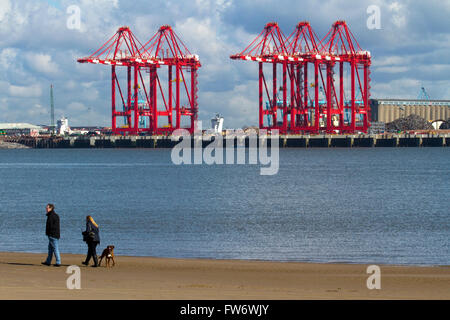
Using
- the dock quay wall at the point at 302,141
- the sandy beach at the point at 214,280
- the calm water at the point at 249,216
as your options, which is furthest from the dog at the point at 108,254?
the dock quay wall at the point at 302,141

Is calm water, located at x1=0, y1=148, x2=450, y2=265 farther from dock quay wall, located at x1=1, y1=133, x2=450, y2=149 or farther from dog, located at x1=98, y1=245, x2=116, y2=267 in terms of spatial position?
dock quay wall, located at x1=1, y1=133, x2=450, y2=149

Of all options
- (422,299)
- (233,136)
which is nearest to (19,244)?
(422,299)

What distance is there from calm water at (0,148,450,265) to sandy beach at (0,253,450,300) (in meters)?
A: 2.35

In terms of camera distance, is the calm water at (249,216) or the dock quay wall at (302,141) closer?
the calm water at (249,216)

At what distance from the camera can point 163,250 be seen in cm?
2173

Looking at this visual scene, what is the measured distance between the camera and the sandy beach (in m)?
12.6

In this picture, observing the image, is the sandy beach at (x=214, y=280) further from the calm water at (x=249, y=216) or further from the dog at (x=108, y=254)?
the calm water at (x=249, y=216)

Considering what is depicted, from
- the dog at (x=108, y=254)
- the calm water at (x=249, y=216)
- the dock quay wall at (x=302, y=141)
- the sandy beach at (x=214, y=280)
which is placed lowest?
the calm water at (x=249, y=216)

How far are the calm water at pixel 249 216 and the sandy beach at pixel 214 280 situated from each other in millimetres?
2349

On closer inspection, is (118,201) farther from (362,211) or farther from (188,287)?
(188,287)

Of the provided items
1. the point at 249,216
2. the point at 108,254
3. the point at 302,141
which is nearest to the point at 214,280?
the point at 108,254

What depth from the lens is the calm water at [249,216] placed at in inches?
857

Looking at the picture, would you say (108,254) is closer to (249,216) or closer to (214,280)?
(214,280)

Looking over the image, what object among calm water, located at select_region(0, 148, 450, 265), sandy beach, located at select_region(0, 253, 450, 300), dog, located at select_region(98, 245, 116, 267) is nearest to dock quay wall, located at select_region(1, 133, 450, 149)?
calm water, located at select_region(0, 148, 450, 265)
